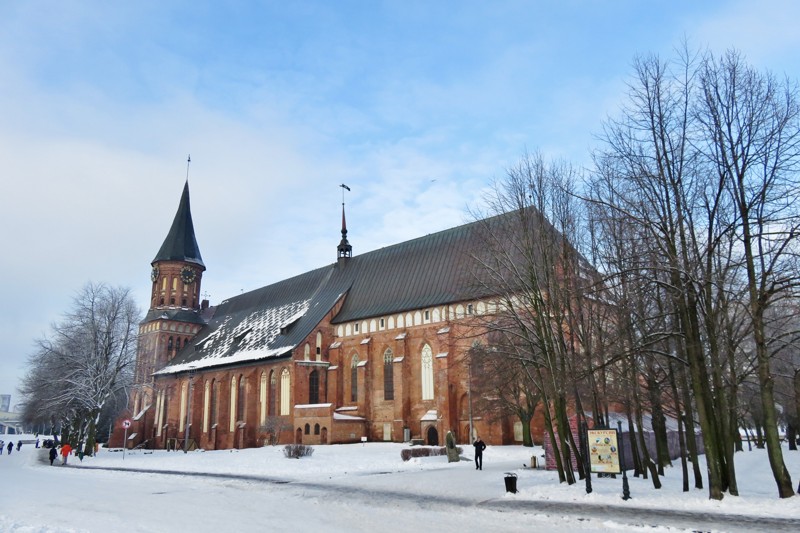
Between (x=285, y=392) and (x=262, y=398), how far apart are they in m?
3.58

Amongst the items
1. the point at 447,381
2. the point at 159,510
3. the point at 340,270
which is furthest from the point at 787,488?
the point at 340,270

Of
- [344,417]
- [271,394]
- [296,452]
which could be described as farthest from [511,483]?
[271,394]

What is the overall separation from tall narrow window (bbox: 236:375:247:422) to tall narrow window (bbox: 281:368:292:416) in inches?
244

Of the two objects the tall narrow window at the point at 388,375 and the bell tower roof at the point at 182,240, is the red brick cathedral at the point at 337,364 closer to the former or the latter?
the tall narrow window at the point at 388,375

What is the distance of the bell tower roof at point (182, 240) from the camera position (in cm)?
7244

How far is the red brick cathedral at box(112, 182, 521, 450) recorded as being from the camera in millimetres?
41938

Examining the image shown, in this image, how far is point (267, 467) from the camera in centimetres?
3044

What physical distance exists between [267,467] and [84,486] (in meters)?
9.49

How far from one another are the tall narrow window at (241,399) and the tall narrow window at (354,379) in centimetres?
1105

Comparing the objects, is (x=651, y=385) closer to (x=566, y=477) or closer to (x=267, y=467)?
(x=566, y=477)

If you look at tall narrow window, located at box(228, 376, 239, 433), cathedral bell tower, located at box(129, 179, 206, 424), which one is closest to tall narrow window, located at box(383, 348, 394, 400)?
tall narrow window, located at box(228, 376, 239, 433)

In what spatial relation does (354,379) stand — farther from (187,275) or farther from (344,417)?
(187,275)

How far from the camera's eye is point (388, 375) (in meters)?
46.5

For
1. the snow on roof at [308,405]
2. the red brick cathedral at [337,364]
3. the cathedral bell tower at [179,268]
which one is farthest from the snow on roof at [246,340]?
the cathedral bell tower at [179,268]
